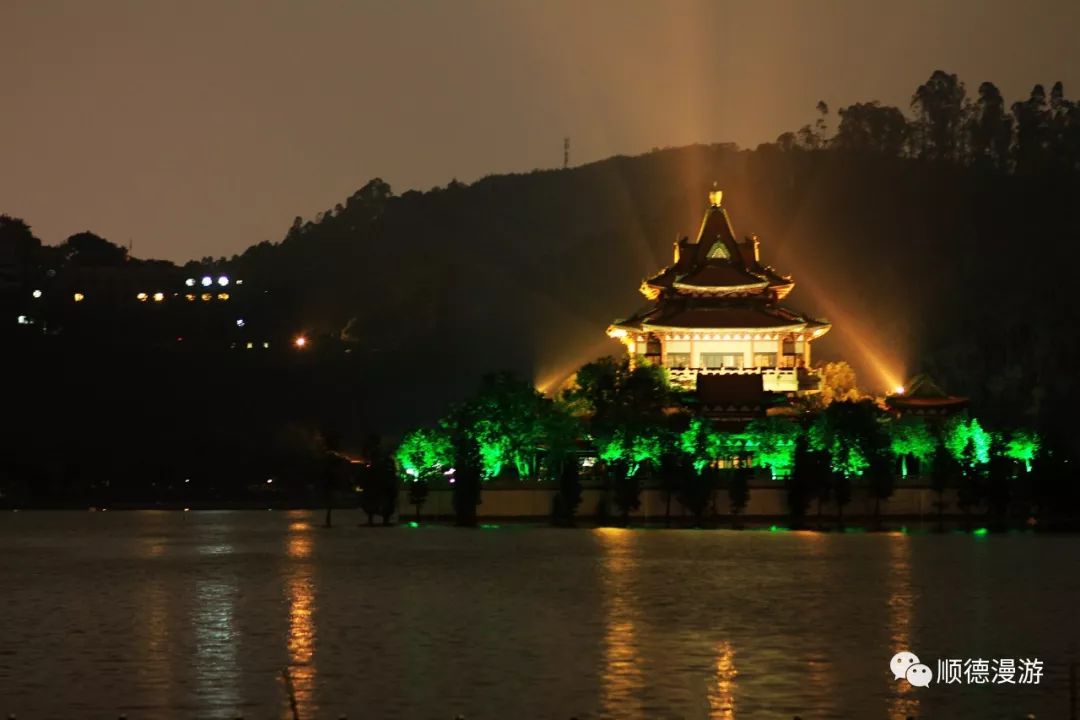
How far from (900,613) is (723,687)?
18.1 m

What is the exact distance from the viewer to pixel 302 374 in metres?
182

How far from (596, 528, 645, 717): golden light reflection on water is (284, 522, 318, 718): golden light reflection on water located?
6.06m

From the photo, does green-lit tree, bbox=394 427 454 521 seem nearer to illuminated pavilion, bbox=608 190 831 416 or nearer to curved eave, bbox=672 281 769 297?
illuminated pavilion, bbox=608 190 831 416

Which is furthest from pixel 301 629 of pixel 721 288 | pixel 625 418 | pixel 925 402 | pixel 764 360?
pixel 721 288

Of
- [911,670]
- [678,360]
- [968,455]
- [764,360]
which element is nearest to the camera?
[911,670]

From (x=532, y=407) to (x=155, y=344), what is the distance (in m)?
91.0

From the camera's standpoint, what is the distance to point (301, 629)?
52.0 meters

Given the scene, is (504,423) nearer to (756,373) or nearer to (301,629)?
(756,373)

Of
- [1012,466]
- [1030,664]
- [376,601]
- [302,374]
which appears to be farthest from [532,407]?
[302,374]

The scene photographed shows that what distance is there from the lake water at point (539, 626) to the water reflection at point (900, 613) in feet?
0.51

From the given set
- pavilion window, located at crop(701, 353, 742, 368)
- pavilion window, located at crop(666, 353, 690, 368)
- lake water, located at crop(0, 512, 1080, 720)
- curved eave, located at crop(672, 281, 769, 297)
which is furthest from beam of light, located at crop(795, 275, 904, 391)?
lake water, located at crop(0, 512, 1080, 720)

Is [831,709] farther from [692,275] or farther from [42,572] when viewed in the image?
[692,275]

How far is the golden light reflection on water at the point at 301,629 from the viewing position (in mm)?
39197

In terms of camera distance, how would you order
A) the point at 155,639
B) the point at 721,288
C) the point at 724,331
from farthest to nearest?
the point at 721,288 < the point at 724,331 < the point at 155,639
